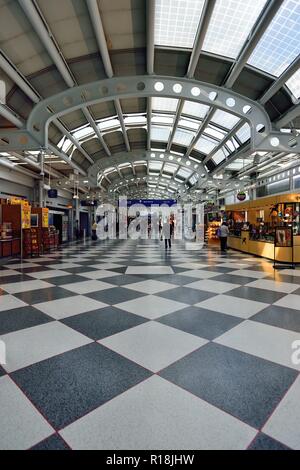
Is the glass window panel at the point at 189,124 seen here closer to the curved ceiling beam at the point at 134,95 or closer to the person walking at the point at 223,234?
the curved ceiling beam at the point at 134,95

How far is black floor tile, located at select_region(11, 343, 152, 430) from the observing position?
1.45 metres

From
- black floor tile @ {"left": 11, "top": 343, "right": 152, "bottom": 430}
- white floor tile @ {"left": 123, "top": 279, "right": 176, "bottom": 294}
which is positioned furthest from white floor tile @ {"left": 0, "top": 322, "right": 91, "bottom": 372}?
white floor tile @ {"left": 123, "top": 279, "right": 176, "bottom": 294}

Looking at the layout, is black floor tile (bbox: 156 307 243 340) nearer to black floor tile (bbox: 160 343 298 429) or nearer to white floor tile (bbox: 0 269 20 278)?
black floor tile (bbox: 160 343 298 429)

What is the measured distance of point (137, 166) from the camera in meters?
20.5

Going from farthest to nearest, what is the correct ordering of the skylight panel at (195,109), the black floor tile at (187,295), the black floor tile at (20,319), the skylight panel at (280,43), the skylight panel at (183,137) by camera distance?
1. the skylight panel at (183,137)
2. the skylight panel at (195,109)
3. the skylight panel at (280,43)
4. the black floor tile at (187,295)
5. the black floor tile at (20,319)

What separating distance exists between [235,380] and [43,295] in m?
3.16

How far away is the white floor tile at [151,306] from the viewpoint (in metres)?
3.10

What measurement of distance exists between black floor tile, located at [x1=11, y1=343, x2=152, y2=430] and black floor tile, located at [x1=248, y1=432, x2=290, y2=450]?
76cm

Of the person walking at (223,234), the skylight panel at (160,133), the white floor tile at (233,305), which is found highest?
the skylight panel at (160,133)

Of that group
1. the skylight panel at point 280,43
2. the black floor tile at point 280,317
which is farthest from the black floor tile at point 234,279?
the skylight panel at point 280,43

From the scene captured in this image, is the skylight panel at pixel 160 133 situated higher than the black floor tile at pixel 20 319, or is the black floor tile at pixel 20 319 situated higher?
the skylight panel at pixel 160 133

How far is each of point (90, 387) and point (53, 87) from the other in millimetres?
7658

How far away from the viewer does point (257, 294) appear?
403cm

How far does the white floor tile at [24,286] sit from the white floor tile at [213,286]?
265 centimetres
